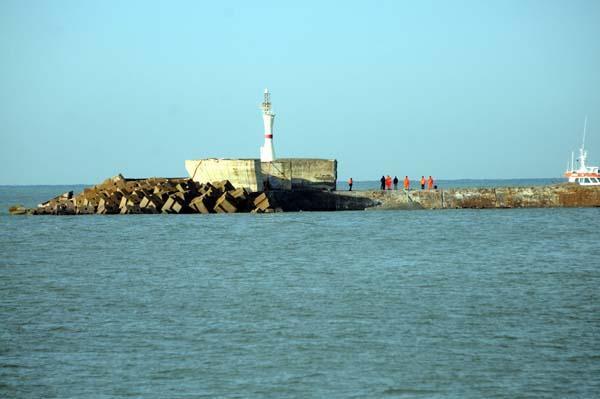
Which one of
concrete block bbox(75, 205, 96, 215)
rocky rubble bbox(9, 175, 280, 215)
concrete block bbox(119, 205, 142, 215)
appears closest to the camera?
rocky rubble bbox(9, 175, 280, 215)

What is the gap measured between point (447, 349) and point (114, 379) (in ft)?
12.7

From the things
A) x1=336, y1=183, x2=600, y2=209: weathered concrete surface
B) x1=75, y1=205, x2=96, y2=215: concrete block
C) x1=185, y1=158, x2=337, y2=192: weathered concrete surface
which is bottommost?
x1=75, y1=205, x2=96, y2=215: concrete block

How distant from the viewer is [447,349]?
1166 centimetres

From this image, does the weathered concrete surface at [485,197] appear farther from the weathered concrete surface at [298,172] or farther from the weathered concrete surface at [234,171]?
the weathered concrete surface at [234,171]

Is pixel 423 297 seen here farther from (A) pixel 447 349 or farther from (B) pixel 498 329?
(A) pixel 447 349

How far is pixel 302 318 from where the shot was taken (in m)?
14.0

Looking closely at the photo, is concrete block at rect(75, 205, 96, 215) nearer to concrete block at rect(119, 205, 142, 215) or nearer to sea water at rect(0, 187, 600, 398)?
concrete block at rect(119, 205, 142, 215)

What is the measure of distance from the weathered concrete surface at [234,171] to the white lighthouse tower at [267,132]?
2.02 metres

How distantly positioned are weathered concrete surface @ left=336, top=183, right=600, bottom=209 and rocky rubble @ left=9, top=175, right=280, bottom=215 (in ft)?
14.0

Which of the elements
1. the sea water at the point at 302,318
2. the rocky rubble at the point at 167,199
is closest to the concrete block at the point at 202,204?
the rocky rubble at the point at 167,199

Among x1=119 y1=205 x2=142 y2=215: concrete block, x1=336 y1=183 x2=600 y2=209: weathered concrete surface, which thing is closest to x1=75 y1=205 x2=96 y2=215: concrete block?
x1=119 y1=205 x2=142 y2=215: concrete block

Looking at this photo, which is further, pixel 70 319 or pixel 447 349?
pixel 70 319

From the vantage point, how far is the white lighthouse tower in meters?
38.5

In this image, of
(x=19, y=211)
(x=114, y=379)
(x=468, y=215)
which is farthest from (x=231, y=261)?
(x=19, y=211)
